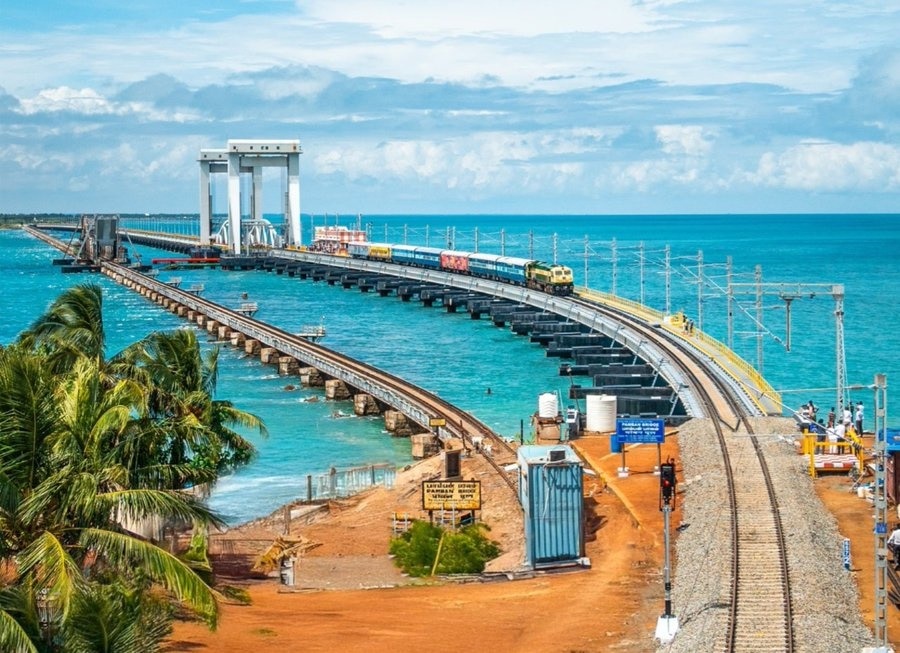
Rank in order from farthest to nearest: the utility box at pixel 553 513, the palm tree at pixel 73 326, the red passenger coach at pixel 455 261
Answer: the red passenger coach at pixel 455 261
the utility box at pixel 553 513
the palm tree at pixel 73 326

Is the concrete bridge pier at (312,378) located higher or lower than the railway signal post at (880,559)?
lower

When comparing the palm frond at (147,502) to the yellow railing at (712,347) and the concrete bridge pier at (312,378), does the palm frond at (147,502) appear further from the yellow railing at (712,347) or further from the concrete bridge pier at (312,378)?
the concrete bridge pier at (312,378)

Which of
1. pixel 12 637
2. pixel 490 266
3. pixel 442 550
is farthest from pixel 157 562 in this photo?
pixel 490 266

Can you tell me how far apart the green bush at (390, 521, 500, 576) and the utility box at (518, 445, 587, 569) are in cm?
151

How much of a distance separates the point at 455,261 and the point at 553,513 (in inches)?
4659

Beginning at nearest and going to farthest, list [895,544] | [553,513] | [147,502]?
[147,502]
[895,544]
[553,513]

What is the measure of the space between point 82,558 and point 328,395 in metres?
51.7

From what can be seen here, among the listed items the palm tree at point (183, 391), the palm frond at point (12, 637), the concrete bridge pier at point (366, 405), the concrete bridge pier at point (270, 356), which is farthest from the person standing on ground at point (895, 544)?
the concrete bridge pier at point (270, 356)

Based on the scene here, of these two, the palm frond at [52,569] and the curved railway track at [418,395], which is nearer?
the palm frond at [52,569]

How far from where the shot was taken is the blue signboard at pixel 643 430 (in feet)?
129

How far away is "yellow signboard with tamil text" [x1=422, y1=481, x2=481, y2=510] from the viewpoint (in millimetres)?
37094

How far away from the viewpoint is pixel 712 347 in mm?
76625

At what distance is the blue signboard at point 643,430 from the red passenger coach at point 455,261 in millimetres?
106974

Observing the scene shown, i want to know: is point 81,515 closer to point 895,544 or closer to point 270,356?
point 895,544
